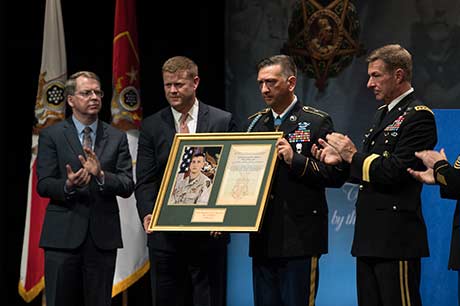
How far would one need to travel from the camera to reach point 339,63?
7281mm

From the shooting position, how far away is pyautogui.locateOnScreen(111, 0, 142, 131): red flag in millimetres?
6789

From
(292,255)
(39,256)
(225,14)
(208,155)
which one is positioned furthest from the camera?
(225,14)

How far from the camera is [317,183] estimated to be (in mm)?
4766

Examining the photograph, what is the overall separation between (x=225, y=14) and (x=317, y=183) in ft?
10.8

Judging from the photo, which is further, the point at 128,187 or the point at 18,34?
the point at 18,34

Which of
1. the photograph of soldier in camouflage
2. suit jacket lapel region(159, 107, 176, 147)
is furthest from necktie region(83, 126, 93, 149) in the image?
the photograph of soldier in camouflage

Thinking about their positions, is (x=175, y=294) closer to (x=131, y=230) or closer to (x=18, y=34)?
(x=131, y=230)

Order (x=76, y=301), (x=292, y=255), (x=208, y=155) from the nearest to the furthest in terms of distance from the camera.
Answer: (x=292, y=255)
(x=208, y=155)
(x=76, y=301)

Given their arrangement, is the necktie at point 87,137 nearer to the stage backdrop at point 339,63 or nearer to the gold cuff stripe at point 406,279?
the gold cuff stripe at point 406,279

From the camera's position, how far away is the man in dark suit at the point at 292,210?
15.5 feet

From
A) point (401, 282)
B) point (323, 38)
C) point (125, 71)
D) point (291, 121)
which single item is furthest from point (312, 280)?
point (323, 38)

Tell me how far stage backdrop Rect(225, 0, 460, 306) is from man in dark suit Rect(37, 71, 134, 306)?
2245 mm

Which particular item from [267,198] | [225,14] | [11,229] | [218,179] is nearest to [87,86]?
[218,179]

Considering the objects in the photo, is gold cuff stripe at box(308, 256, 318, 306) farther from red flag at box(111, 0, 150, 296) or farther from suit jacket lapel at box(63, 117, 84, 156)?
red flag at box(111, 0, 150, 296)
